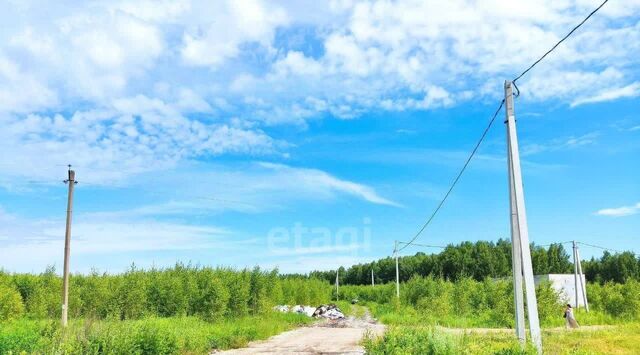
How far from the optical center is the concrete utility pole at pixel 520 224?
12.4 meters

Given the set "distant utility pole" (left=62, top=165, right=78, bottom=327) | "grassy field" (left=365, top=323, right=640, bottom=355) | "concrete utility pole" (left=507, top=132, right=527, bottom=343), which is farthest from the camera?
"distant utility pole" (left=62, top=165, right=78, bottom=327)

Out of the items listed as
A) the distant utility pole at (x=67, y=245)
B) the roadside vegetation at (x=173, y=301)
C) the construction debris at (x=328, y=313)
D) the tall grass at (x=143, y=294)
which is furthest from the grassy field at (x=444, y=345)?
the construction debris at (x=328, y=313)

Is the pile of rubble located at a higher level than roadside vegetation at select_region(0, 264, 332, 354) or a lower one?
lower

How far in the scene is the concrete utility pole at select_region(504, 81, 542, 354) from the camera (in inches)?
488


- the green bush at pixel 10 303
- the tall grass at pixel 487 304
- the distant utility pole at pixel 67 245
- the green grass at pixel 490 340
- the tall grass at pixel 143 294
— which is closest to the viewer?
the green grass at pixel 490 340

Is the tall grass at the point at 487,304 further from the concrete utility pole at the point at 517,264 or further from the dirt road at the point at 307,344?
Answer: the concrete utility pole at the point at 517,264

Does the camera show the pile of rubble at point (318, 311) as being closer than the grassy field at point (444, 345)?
No

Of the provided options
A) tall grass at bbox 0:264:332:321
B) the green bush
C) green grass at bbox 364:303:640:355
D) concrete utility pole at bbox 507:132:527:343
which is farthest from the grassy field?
the green bush

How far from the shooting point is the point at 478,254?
88750mm

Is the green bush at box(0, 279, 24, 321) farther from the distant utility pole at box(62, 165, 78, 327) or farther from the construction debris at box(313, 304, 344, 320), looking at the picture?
the construction debris at box(313, 304, 344, 320)

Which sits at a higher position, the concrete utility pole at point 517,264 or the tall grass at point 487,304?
the concrete utility pole at point 517,264

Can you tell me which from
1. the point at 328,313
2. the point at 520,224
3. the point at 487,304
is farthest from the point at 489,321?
the point at 520,224

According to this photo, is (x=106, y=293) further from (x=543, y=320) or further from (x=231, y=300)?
(x=543, y=320)

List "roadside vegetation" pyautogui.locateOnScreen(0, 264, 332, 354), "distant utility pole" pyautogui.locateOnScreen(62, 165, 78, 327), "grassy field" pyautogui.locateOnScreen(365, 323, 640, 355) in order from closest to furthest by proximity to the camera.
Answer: "grassy field" pyautogui.locateOnScreen(365, 323, 640, 355) → "distant utility pole" pyautogui.locateOnScreen(62, 165, 78, 327) → "roadside vegetation" pyautogui.locateOnScreen(0, 264, 332, 354)
